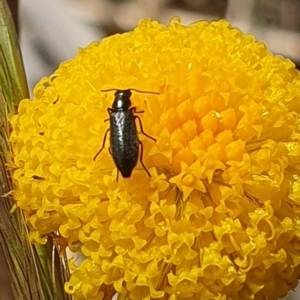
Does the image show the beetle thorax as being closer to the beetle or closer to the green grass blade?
the beetle

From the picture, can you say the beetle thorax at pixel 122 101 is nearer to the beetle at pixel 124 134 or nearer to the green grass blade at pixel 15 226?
the beetle at pixel 124 134

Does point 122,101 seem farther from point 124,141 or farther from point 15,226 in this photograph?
point 15,226

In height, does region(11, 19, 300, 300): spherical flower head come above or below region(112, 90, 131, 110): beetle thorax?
below

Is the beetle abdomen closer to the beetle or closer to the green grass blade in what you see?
the beetle

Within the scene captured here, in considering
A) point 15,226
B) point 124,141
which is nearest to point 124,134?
point 124,141

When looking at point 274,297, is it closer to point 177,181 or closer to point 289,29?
point 177,181

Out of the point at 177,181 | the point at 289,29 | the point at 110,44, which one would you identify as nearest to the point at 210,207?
the point at 177,181

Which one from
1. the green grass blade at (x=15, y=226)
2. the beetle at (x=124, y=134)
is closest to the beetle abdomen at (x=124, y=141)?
the beetle at (x=124, y=134)

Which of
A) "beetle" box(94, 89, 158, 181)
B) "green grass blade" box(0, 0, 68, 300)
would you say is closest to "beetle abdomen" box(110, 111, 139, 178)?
"beetle" box(94, 89, 158, 181)
